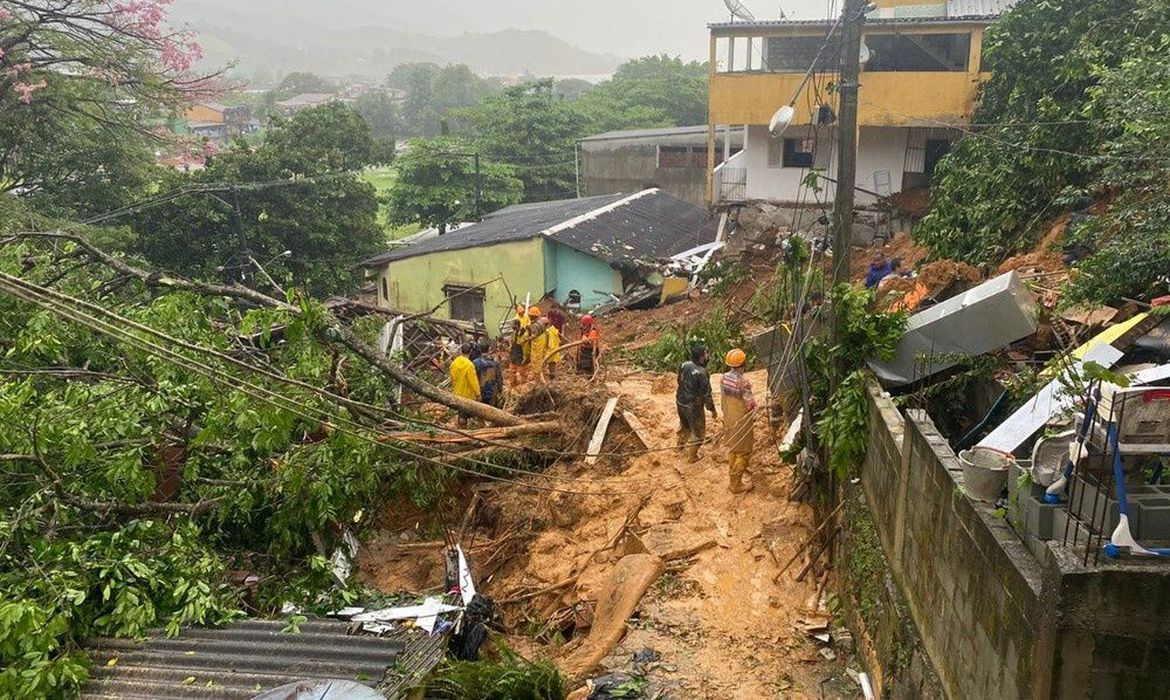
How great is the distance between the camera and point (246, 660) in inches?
216

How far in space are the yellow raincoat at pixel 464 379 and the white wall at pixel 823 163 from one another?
10.9 metres

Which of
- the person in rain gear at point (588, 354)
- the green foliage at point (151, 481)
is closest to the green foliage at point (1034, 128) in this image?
the person in rain gear at point (588, 354)

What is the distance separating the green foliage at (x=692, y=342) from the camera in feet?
44.1

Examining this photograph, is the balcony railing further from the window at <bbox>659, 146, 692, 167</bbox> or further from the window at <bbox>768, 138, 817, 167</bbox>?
the window at <bbox>659, 146, 692, 167</bbox>

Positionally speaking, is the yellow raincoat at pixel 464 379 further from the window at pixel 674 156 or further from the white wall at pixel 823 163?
the window at pixel 674 156

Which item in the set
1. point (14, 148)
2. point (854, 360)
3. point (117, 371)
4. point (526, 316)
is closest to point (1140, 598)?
point (854, 360)

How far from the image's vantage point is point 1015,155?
13.3 m

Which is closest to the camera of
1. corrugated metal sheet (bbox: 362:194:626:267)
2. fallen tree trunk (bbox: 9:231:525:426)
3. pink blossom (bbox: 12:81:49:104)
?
fallen tree trunk (bbox: 9:231:525:426)

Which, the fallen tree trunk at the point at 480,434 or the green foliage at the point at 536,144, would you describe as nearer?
the fallen tree trunk at the point at 480,434

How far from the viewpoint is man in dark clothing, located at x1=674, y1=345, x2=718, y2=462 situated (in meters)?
9.29

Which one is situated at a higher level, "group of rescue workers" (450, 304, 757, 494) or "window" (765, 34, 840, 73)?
"window" (765, 34, 840, 73)

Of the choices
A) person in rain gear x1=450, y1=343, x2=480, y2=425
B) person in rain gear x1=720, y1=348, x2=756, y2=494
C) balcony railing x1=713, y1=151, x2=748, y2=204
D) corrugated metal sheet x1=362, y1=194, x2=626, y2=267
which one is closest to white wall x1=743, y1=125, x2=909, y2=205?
balcony railing x1=713, y1=151, x2=748, y2=204

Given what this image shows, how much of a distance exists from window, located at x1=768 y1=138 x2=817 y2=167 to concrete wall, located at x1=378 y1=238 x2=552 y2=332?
612 cm

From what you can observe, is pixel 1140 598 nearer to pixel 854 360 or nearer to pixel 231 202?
pixel 854 360
